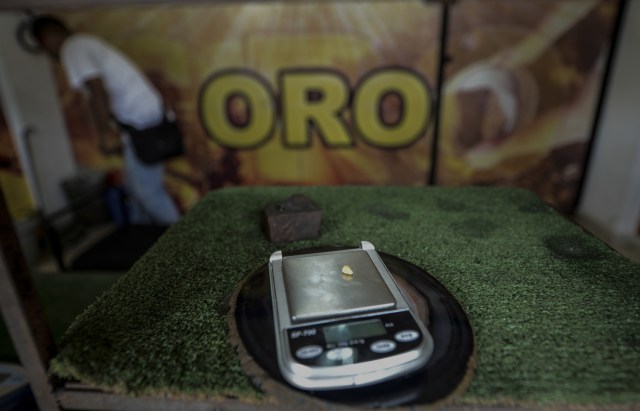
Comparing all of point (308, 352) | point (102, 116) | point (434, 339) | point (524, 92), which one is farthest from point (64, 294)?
point (524, 92)

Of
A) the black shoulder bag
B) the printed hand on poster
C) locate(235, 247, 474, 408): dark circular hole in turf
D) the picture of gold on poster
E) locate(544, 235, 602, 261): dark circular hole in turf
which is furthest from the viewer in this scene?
the picture of gold on poster

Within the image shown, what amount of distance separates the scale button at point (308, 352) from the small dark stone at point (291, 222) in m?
0.43

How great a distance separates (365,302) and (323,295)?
71 millimetres

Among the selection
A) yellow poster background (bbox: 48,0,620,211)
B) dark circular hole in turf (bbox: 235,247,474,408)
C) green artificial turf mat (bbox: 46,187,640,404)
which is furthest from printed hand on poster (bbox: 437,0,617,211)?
dark circular hole in turf (bbox: 235,247,474,408)

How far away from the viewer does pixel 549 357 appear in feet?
1.80

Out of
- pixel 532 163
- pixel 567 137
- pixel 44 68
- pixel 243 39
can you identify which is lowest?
pixel 532 163

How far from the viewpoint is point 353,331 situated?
0.54 m

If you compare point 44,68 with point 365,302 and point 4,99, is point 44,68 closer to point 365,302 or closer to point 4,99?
point 4,99

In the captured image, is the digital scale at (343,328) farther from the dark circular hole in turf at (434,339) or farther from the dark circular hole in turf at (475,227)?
the dark circular hole in turf at (475,227)

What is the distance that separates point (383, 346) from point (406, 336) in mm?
40

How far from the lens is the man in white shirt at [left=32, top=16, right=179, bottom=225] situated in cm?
217

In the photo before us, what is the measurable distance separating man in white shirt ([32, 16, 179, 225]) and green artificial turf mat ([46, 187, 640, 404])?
1.63m

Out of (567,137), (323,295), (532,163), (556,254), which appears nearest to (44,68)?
(323,295)

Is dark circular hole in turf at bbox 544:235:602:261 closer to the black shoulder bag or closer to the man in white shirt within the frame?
the black shoulder bag
